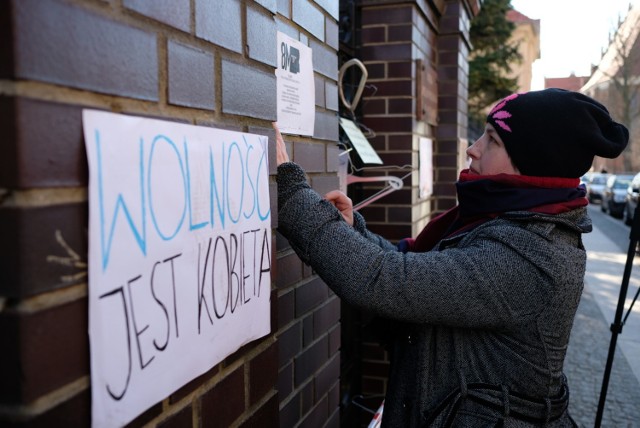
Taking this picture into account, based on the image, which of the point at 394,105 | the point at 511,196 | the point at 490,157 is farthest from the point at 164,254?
the point at 394,105

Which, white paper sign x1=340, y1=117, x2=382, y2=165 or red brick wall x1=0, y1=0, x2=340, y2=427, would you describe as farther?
white paper sign x1=340, y1=117, x2=382, y2=165

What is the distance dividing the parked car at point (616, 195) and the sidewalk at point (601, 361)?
1380 centimetres

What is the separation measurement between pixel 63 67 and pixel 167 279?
1.16ft

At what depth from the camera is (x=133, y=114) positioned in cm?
85

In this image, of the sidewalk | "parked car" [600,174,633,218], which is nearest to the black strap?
the sidewalk

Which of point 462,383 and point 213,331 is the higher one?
point 213,331

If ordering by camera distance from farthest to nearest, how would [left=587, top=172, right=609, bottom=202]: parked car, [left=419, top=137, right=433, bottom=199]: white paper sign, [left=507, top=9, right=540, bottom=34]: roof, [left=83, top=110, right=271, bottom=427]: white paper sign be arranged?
1. [left=507, top=9, right=540, bottom=34]: roof
2. [left=587, top=172, right=609, bottom=202]: parked car
3. [left=419, top=137, right=433, bottom=199]: white paper sign
4. [left=83, top=110, right=271, bottom=427]: white paper sign

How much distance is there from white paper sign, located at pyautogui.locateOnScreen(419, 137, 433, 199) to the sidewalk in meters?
2.08

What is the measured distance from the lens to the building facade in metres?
0.66

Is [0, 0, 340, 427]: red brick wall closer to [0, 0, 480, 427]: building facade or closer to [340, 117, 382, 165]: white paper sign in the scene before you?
[0, 0, 480, 427]: building facade

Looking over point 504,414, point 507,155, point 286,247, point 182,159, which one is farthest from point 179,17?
point 504,414

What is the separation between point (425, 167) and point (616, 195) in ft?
67.2

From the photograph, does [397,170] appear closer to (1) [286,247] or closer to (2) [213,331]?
(1) [286,247]

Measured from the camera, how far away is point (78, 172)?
0.73 meters
